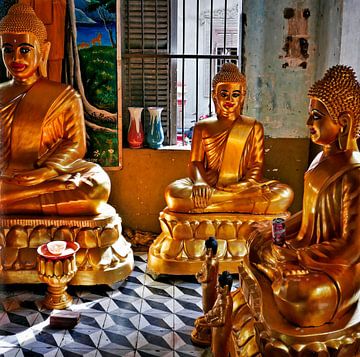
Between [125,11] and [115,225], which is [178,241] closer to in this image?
[115,225]

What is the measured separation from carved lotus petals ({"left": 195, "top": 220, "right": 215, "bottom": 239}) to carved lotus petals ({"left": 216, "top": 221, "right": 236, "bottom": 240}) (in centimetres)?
5

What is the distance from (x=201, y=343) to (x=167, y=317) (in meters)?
0.42

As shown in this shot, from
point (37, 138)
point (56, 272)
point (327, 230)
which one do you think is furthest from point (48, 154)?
point (327, 230)

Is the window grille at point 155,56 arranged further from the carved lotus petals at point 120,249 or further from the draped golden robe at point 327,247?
the draped golden robe at point 327,247

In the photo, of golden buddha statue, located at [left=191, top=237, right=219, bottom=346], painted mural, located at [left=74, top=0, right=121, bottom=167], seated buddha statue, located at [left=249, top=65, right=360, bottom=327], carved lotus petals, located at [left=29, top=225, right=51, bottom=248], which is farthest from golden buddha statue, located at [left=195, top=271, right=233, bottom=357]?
painted mural, located at [left=74, top=0, right=121, bottom=167]

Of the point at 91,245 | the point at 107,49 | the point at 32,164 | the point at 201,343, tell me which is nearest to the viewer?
the point at 201,343

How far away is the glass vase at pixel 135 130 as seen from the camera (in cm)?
496

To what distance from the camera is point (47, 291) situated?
3.77 metres

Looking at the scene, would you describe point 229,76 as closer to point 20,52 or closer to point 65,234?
point 20,52

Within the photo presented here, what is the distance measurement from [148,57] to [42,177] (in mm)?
1628

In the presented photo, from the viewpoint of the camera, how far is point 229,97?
4355 millimetres

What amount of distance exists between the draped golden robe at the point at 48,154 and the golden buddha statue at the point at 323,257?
1.48 meters

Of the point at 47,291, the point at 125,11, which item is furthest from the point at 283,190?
the point at 125,11

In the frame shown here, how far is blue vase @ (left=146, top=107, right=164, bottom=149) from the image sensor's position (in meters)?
4.93
